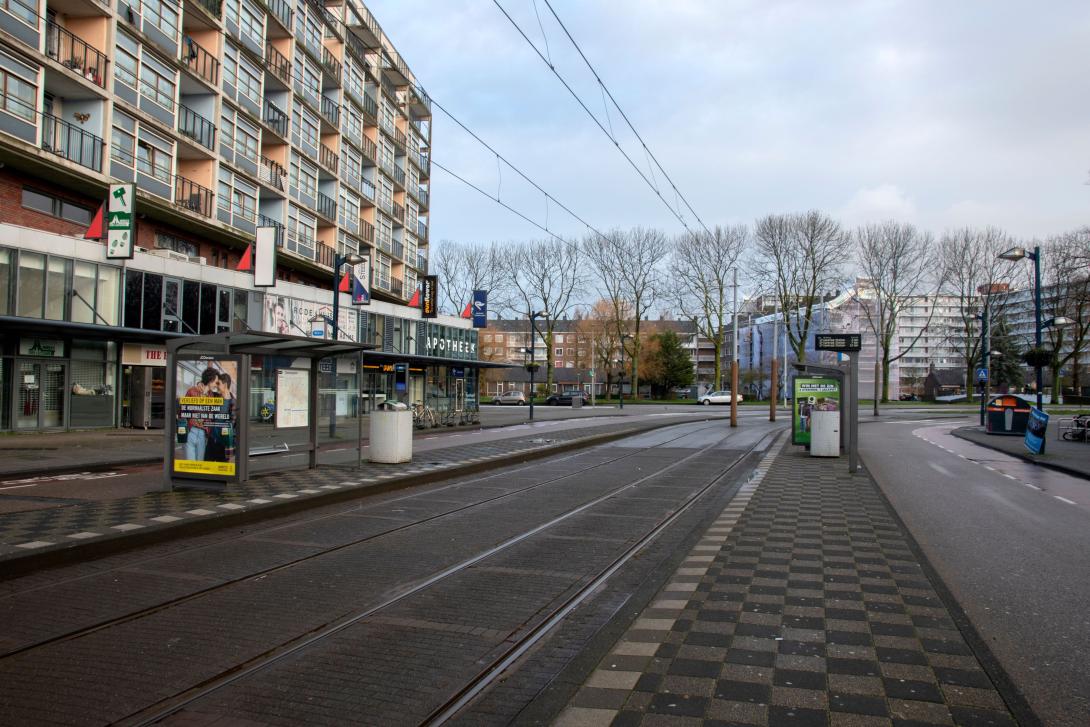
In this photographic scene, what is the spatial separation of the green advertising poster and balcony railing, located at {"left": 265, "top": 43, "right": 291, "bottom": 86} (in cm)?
2957

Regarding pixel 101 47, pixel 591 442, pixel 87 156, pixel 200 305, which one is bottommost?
pixel 591 442

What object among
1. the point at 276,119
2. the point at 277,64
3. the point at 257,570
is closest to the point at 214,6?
the point at 277,64

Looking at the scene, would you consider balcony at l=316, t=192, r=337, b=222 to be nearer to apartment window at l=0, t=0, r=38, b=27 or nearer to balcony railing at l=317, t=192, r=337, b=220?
balcony railing at l=317, t=192, r=337, b=220

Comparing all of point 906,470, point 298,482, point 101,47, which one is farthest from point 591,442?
point 101,47

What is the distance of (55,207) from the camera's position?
2514 cm

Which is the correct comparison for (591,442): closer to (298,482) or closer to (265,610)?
(298,482)

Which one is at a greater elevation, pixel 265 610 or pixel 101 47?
pixel 101 47

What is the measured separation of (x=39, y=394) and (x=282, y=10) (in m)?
23.1

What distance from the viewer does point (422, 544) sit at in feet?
26.5

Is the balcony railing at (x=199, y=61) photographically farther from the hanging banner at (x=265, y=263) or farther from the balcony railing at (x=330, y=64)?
the balcony railing at (x=330, y=64)

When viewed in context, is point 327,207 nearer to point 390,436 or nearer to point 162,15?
point 162,15

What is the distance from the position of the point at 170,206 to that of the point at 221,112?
20.4ft

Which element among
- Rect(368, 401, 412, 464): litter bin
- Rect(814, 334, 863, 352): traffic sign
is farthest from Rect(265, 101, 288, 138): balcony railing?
Rect(814, 334, 863, 352): traffic sign

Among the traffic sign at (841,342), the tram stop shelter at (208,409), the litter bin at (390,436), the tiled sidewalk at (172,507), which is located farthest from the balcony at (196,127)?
the traffic sign at (841,342)
